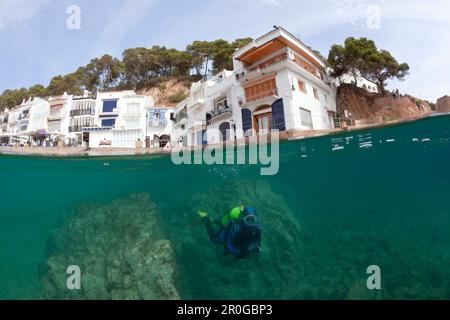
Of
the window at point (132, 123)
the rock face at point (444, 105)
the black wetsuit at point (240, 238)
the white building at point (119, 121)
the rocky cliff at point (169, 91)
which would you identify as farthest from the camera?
the rocky cliff at point (169, 91)

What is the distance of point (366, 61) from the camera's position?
2966 cm

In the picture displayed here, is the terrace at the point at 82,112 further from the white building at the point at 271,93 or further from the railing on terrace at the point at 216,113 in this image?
the railing on terrace at the point at 216,113

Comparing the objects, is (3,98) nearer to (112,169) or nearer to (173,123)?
(173,123)

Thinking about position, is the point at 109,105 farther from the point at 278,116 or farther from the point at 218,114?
the point at 278,116

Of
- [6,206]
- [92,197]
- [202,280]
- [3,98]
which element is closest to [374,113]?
[202,280]

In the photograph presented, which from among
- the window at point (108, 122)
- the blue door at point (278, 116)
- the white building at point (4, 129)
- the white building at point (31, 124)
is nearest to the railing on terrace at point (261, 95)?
the blue door at point (278, 116)

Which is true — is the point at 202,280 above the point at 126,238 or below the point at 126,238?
below

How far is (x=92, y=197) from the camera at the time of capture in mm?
29828

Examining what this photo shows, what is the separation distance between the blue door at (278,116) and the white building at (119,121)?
2400 cm

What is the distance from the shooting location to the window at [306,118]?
24469 mm

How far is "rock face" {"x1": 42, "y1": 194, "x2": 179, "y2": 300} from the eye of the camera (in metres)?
12.2

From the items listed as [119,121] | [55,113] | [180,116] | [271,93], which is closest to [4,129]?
[55,113]

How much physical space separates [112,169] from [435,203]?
33.0 meters

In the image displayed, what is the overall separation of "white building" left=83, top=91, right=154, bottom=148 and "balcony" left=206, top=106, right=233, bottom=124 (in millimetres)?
14702
